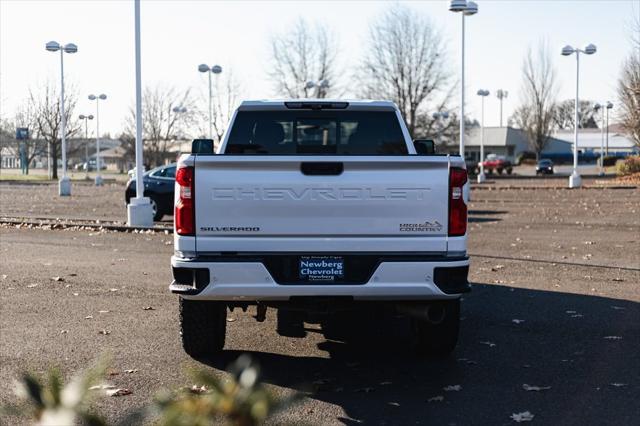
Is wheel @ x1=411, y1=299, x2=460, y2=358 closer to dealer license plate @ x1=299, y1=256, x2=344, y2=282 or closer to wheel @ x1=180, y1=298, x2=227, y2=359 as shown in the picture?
dealer license plate @ x1=299, y1=256, x2=344, y2=282

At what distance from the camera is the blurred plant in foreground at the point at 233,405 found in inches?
46.8

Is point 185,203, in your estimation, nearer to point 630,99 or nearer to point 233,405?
point 233,405

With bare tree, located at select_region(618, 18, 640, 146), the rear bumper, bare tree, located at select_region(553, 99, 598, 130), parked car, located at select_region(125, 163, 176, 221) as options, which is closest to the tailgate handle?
the rear bumper

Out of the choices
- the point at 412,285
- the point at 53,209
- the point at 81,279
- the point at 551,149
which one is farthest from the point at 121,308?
the point at 551,149

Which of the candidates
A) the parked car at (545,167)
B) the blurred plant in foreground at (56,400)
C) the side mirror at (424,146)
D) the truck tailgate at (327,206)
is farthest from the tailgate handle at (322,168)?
the parked car at (545,167)

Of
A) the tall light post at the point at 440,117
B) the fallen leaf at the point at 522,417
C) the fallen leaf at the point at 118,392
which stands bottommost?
the fallen leaf at the point at 522,417

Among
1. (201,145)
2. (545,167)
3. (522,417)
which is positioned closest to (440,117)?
(545,167)

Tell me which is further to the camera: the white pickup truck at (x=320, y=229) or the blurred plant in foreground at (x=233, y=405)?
the white pickup truck at (x=320, y=229)

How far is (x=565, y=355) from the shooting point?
698cm

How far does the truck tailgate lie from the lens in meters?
6.08

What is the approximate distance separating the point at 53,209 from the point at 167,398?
90.3 feet

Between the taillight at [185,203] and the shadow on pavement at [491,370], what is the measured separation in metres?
1.23

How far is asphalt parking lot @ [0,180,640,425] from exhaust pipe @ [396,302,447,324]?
41 cm

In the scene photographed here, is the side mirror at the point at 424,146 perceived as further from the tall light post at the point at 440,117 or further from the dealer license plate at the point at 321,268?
the tall light post at the point at 440,117
